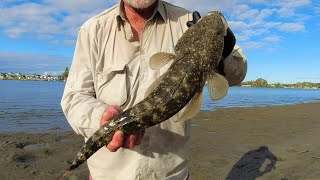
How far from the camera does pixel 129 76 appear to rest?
13.7 ft

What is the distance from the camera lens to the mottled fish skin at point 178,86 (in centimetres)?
341

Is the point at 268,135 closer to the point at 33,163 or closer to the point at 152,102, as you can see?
the point at 33,163

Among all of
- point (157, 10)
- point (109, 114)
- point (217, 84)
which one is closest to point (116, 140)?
point (109, 114)

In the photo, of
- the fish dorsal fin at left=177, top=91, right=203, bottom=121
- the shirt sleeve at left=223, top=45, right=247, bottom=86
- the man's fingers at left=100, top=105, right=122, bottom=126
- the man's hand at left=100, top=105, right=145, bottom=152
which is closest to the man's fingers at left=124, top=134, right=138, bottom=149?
the man's hand at left=100, top=105, right=145, bottom=152

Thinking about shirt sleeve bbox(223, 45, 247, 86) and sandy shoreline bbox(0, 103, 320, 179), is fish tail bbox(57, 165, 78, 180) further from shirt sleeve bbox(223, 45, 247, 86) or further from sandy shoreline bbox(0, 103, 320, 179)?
sandy shoreline bbox(0, 103, 320, 179)

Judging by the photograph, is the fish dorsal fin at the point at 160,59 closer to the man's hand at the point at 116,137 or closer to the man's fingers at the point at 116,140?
the man's hand at the point at 116,137

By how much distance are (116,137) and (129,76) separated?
976 millimetres

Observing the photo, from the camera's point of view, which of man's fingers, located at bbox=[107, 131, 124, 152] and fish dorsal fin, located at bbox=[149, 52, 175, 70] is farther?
fish dorsal fin, located at bbox=[149, 52, 175, 70]

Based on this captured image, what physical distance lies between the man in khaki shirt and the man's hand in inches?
17.1

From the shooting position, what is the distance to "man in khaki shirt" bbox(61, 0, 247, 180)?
4098mm

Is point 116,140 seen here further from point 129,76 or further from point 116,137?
point 129,76

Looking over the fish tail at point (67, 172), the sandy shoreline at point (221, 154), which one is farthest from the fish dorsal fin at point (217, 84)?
the sandy shoreline at point (221, 154)

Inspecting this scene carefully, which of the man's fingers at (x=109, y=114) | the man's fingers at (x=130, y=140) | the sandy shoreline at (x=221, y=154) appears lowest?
the sandy shoreline at (x=221, y=154)

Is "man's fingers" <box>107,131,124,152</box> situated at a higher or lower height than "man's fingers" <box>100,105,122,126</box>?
lower
